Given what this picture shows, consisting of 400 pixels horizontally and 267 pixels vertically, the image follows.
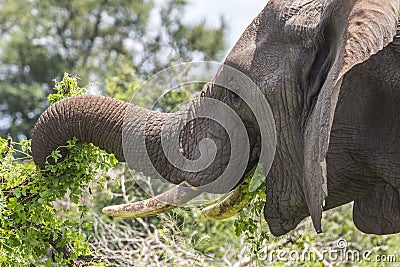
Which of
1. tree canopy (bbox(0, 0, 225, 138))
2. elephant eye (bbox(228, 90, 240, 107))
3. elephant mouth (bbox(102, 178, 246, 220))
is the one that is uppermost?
elephant eye (bbox(228, 90, 240, 107))

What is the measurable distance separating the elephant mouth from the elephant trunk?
208 mm

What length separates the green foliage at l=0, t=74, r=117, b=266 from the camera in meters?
3.23

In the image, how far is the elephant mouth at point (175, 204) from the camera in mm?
3095

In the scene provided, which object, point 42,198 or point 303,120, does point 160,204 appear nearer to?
point 42,198

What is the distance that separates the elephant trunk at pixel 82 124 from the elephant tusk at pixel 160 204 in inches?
8.1

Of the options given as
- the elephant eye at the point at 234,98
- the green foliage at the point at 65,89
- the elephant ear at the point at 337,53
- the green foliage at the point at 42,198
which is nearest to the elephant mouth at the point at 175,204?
the green foliage at the point at 42,198

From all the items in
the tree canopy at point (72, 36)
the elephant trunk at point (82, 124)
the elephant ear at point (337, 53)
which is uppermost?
the elephant ear at point (337, 53)

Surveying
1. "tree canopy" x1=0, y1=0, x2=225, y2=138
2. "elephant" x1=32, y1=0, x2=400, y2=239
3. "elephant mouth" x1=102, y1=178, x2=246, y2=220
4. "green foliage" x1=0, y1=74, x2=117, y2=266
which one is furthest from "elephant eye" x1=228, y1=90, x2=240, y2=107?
"tree canopy" x1=0, y1=0, x2=225, y2=138

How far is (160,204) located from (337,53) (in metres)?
1.07

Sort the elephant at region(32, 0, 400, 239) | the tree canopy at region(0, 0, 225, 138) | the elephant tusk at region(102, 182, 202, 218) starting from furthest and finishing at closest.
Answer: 1. the tree canopy at region(0, 0, 225, 138)
2. the elephant tusk at region(102, 182, 202, 218)
3. the elephant at region(32, 0, 400, 239)

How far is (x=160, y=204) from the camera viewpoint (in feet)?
Result: 10.4

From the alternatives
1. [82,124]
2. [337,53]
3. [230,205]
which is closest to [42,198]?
[82,124]

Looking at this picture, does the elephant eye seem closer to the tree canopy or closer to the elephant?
the elephant

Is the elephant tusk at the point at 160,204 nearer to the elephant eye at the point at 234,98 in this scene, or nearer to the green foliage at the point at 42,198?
the green foliage at the point at 42,198
